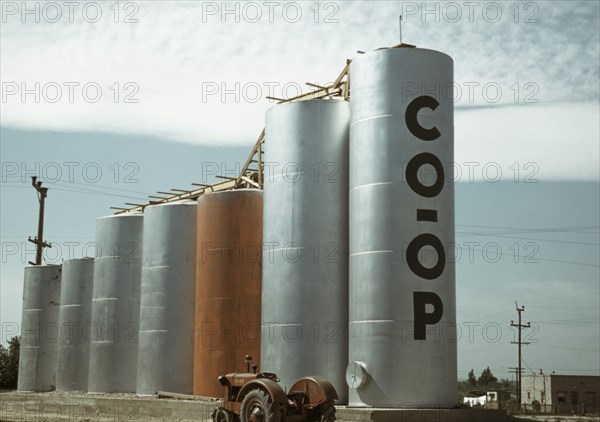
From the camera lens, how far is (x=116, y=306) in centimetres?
4169

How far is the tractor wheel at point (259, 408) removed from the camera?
68.7ft

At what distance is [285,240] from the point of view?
99.5 ft

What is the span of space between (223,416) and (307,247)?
8.21 metres

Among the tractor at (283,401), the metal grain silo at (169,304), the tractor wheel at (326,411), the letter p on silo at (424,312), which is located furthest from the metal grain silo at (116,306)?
the tractor wheel at (326,411)

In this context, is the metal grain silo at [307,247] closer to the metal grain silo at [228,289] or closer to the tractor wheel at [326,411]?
the metal grain silo at [228,289]

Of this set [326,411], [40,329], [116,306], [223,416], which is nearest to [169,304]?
[116,306]

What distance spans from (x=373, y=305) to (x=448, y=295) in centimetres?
262

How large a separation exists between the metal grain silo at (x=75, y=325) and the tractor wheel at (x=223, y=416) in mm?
23596

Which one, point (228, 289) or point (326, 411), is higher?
point (228, 289)

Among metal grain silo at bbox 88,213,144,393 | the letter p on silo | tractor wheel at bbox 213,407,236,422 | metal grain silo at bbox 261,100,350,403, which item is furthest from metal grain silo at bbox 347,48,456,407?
metal grain silo at bbox 88,213,144,393

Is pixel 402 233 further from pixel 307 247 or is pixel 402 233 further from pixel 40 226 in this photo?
pixel 40 226

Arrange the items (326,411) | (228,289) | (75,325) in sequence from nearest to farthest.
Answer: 1. (326,411)
2. (228,289)
3. (75,325)

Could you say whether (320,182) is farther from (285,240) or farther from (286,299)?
(286,299)

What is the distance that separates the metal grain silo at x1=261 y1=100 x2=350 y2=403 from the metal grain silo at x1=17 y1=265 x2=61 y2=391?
78.9 feet
